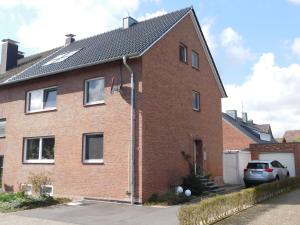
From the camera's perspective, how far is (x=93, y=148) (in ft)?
52.7

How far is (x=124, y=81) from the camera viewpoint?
50.6 ft

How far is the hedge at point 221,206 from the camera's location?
905cm

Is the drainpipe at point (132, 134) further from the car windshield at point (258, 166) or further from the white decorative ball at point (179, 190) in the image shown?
the car windshield at point (258, 166)

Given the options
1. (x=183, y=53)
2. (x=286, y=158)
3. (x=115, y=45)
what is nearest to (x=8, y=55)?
(x=115, y=45)

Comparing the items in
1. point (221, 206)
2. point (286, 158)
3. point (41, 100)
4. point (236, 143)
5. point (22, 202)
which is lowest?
point (22, 202)

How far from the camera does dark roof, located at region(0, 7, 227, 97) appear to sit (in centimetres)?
1587

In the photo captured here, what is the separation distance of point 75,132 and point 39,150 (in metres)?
2.83

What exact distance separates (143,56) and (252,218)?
786cm

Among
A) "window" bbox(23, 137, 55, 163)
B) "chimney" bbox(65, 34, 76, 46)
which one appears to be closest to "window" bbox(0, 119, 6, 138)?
"window" bbox(23, 137, 55, 163)

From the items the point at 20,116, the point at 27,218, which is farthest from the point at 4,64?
the point at 27,218

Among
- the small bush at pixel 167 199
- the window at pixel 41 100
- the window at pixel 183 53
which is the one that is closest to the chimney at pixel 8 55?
the window at pixel 41 100

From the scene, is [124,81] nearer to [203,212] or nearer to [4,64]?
[203,212]

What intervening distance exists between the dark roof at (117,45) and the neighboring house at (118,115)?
0.09m

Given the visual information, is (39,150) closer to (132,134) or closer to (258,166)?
(132,134)
